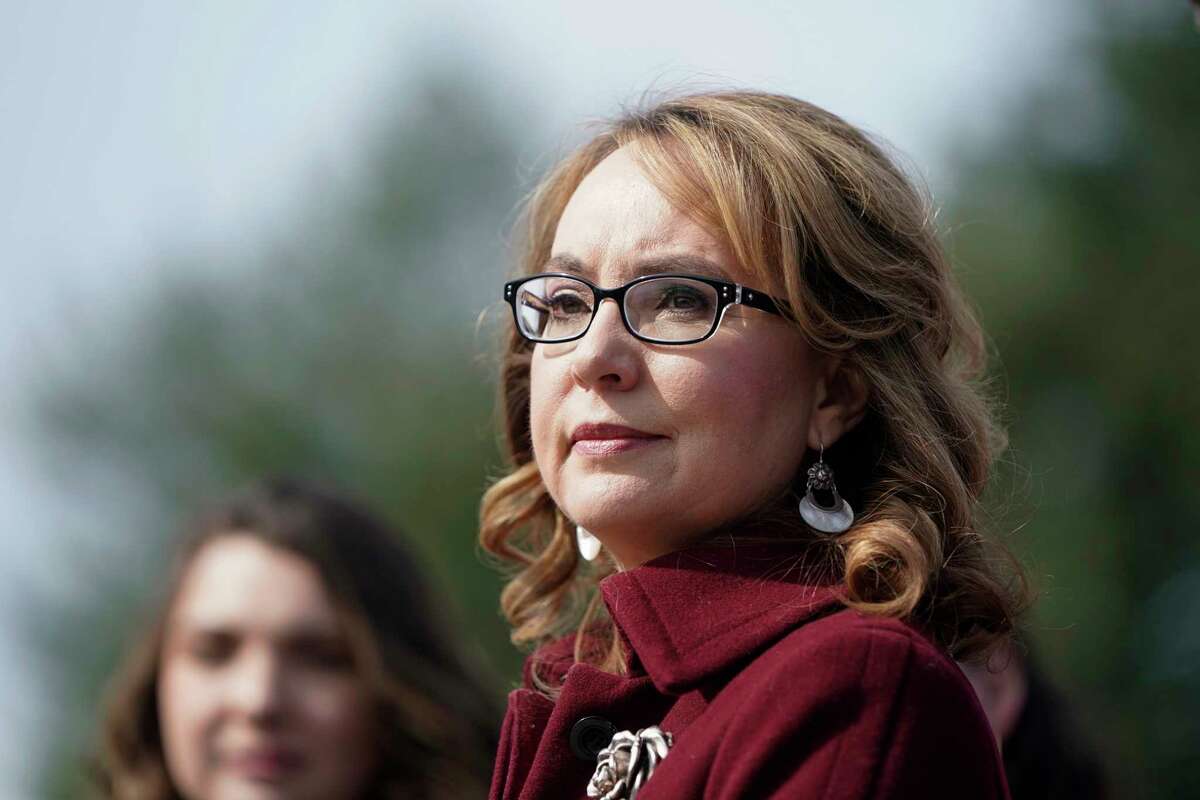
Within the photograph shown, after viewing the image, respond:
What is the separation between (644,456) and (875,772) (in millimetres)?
760

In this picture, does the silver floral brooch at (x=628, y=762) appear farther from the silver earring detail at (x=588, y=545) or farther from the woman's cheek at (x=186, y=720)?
the woman's cheek at (x=186, y=720)

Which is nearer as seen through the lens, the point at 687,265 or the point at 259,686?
the point at 687,265

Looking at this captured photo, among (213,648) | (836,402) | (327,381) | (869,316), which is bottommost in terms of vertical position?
(327,381)

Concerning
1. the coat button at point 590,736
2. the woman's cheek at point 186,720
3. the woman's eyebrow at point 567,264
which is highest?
the woman's eyebrow at point 567,264

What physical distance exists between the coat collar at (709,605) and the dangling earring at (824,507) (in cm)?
7

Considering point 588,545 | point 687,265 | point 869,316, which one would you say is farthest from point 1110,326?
point 687,265

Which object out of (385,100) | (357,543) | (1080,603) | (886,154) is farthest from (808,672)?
(385,100)

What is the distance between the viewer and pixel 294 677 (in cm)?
474

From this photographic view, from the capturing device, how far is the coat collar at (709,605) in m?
2.79

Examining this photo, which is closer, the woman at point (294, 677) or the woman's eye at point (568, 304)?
the woman's eye at point (568, 304)

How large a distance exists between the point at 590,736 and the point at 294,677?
6.52ft

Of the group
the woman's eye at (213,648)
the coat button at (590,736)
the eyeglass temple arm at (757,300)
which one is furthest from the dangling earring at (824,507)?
the woman's eye at (213,648)

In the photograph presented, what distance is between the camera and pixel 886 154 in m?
3.41

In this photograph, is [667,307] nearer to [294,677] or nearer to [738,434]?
[738,434]
